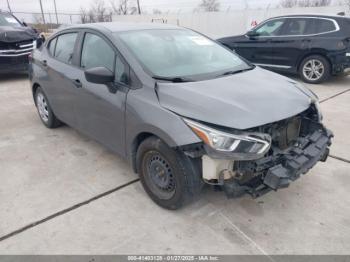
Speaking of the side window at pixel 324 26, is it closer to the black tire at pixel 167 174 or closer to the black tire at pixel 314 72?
the black tire at pixel 314 72

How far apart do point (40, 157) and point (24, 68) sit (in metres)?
5.44

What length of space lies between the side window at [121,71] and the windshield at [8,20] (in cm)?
732

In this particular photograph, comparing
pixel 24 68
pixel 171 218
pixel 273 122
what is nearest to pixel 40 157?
pixel 171 218

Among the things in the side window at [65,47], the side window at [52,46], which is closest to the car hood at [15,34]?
the side window at [52,46]

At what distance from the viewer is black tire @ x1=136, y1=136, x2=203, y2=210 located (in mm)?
2562

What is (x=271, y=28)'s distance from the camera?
8.16 metres

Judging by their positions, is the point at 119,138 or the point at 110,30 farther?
the point at 110,30

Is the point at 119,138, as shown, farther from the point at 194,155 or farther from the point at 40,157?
the point at 40,157

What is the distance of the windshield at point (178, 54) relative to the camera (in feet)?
10.1

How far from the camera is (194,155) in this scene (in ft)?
8.09

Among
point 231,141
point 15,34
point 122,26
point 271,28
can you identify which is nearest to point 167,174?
point 231,141

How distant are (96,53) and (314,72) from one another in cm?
590

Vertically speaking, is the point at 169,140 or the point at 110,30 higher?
the point at 110,30

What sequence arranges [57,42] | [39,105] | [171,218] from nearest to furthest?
1. [171,218]
2. [57,42]
3. [39,105]
